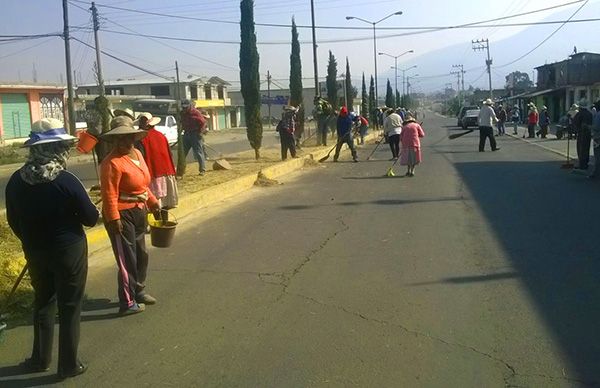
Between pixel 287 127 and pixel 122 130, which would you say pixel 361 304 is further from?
pixel 287 127

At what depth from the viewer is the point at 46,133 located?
408 cm

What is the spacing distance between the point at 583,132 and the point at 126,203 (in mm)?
11982

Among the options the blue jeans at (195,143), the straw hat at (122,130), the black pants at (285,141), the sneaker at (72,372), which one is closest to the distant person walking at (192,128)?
the blue jeans at (195,143)

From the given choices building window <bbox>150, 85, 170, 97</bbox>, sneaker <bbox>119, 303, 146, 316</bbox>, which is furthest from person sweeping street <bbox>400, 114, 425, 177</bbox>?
building window <bbox>150, 85, 170, 97</bbox>

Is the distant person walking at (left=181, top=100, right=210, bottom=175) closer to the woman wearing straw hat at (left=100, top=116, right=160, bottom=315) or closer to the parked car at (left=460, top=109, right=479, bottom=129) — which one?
the woman wearing straw hat at (left=100, top=116, right=160, bottom=315)

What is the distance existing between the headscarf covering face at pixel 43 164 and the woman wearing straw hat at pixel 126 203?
0.92m

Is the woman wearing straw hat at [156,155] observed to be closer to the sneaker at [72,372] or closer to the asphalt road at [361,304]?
the asphalt road at [361,304]

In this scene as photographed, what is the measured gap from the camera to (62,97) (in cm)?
4088

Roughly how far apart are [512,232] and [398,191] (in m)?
4.43

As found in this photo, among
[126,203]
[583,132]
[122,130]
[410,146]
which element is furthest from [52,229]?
[583,132]

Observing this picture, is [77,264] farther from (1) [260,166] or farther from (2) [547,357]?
(1) [260,166]

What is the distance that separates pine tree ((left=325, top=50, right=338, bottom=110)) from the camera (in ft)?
109

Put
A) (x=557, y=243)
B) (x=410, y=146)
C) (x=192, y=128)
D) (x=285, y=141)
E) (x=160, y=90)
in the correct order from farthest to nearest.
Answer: (x=160, y=90) → (x=285, y=141) → (x=410, y=146) → (x=192, y=128) → (x=557, y=243)

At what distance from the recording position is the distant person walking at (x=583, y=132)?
46.2 feet
